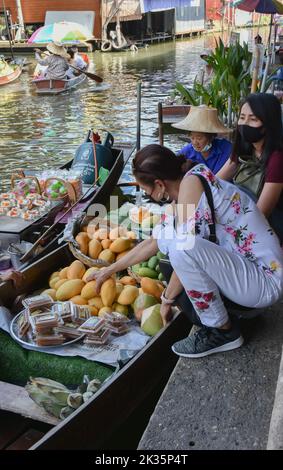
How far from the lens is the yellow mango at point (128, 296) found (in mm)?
Answer: 3311

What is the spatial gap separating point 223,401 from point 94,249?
1814 mm

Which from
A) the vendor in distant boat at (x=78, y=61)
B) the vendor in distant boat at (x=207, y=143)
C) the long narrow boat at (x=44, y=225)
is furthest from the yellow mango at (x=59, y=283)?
the vendor in distant boat at (x=78, y=61)

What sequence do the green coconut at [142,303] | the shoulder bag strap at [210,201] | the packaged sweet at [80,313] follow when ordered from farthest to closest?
the green coconut at [142,303] → the packaged sweet at [80,313] → the shoulder bag strap at [210,201]

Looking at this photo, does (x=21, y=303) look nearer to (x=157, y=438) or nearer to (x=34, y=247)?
(x=34, y=247)

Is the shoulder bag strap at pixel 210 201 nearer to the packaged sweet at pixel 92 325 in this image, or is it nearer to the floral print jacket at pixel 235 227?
the floral print jacket at pixel 235 227

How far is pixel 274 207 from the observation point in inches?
115

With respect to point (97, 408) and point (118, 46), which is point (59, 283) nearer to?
point (97, 408)

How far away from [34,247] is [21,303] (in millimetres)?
1094

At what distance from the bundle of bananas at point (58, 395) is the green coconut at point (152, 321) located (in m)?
0.50

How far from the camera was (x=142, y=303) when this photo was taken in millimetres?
3236

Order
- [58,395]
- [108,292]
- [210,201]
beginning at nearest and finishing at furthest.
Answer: [210,201]
[58,395]
[108,292]

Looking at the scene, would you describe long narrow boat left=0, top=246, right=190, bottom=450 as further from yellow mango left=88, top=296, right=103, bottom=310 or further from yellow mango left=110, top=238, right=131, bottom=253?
yellow mango left=110, top=238, right=131, bottom=253

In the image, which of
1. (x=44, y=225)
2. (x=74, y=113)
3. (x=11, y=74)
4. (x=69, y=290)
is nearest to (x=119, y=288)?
(x=69, y=290)

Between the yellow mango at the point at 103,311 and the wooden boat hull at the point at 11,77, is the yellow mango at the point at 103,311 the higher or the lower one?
the lower one
